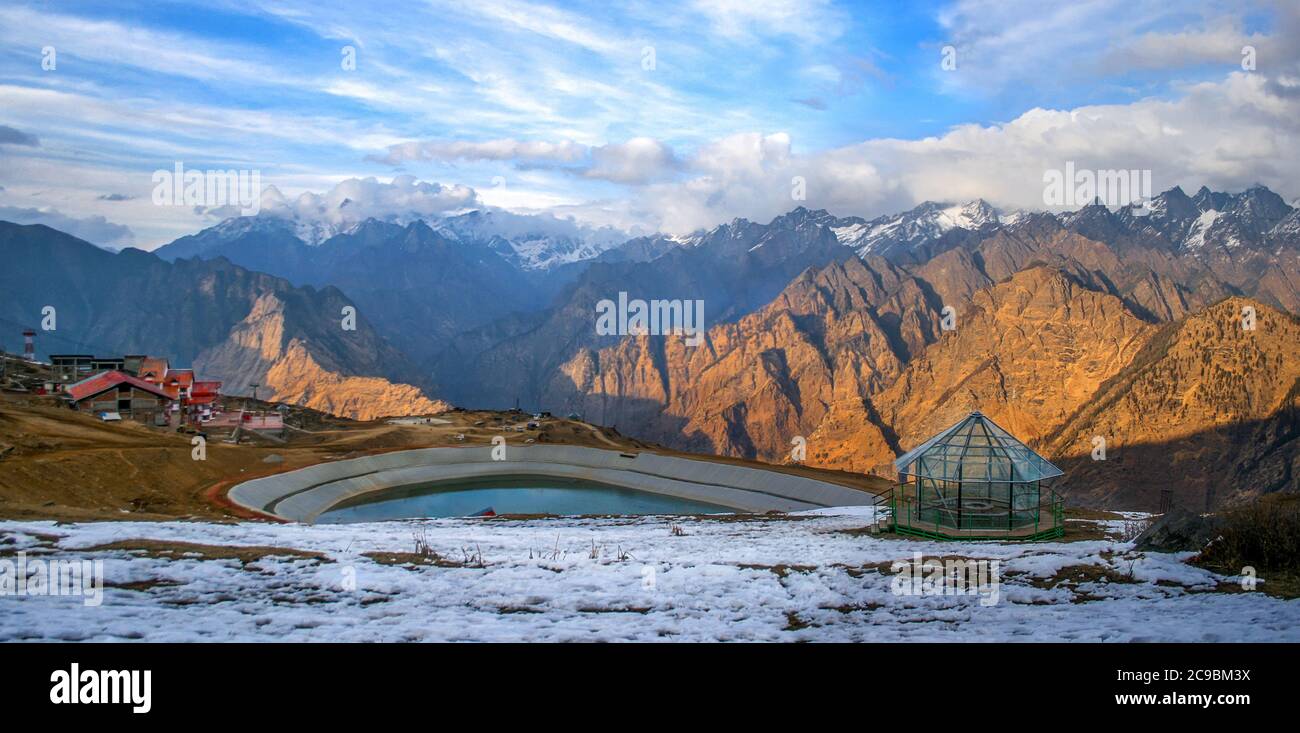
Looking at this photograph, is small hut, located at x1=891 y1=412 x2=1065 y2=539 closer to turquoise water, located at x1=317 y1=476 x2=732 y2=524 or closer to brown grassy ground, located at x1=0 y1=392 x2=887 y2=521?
brown grassy ground, located at x1=0 y1=392 x2=887 y2=521

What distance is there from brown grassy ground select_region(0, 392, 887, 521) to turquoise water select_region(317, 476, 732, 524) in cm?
738

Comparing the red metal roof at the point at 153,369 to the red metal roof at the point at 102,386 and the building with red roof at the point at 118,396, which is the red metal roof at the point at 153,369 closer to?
the building with red roof at the point at 118,396

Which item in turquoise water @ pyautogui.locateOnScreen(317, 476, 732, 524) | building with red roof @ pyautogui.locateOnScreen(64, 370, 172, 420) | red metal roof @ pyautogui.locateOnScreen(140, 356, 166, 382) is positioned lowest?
turquoise water @ pyautogui.locateOnScreen(317, 476, 732, 524)

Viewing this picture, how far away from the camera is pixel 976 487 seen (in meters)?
33.3

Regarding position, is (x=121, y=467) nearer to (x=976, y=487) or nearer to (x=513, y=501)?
(x=513, y=501)

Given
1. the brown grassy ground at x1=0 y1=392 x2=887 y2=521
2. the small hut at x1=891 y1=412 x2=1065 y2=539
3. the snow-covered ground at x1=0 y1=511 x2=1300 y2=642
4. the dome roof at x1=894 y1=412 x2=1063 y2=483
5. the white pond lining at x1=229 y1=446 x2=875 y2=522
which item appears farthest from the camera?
the white pond lining at x1=229 y1=446 x2=875 y2=522

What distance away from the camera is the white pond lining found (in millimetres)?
64875

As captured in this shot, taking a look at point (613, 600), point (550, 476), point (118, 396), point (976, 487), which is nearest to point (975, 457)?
point (976, 487)

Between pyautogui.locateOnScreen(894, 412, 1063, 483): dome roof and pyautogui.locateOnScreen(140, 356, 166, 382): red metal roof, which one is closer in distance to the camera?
pyautogui.locateOnScreen(894, 412, 1063, 483): dome roof

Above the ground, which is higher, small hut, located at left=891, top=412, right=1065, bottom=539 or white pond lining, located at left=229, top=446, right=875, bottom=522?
small hut, located at left=891, top=412, right=1065, bottom=539

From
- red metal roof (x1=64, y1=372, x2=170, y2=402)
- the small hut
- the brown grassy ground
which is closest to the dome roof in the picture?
the small hut

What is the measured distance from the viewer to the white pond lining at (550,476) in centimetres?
6488
